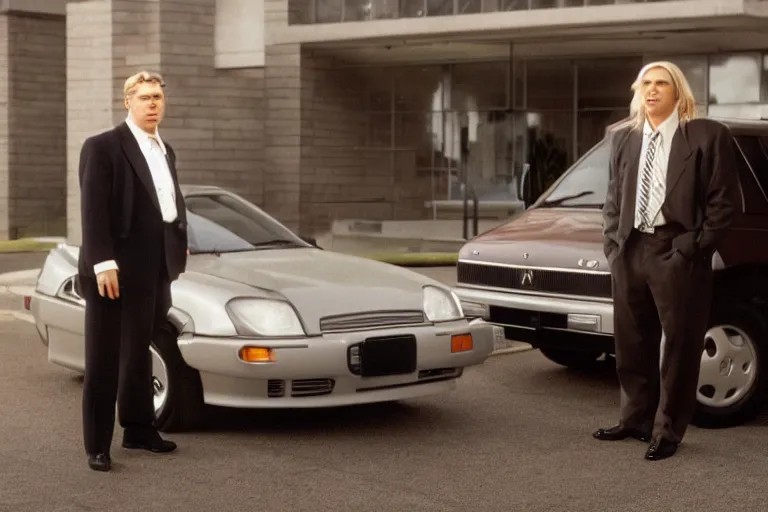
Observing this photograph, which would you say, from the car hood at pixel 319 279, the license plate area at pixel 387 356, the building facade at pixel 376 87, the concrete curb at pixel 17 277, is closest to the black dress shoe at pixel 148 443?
the car hood at pixel 319 279

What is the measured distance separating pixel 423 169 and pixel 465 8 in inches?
175

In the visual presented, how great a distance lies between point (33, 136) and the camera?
2978cm

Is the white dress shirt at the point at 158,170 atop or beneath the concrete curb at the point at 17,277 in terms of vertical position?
atop

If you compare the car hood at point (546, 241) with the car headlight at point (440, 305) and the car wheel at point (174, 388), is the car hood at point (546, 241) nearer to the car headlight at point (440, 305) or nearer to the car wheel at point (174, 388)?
the car headlight at point (440, 305)

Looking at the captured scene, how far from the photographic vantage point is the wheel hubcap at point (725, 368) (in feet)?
25.6

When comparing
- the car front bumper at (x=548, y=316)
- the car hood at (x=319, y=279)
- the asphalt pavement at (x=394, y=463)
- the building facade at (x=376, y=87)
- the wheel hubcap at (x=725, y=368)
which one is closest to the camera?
the asphalt pavement at (x=394, y=463)

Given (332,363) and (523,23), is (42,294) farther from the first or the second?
(523,23)

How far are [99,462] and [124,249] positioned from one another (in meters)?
1.00

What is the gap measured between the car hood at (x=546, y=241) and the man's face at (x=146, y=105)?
2.87 meters

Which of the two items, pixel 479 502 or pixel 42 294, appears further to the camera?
pixel 42 294

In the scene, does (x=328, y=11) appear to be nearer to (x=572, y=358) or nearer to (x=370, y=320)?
(x=572, y=358)

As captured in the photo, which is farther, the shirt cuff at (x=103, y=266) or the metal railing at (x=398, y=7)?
the metal railing at (x=398, y=7)

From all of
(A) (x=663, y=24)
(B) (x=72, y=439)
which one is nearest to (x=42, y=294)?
(B) (x=72, y=439)

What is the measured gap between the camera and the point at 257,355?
23.2 feet
